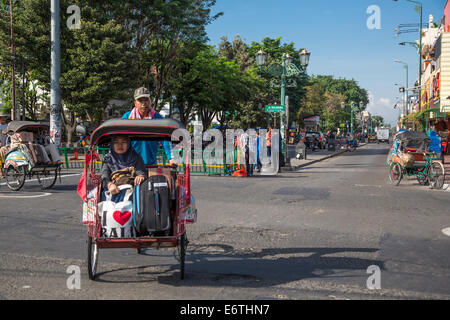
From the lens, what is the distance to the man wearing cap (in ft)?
19.9

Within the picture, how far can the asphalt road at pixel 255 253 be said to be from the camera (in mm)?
4625

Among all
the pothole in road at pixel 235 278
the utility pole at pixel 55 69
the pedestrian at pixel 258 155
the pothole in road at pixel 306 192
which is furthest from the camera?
the pedestrian at pixel 258 155

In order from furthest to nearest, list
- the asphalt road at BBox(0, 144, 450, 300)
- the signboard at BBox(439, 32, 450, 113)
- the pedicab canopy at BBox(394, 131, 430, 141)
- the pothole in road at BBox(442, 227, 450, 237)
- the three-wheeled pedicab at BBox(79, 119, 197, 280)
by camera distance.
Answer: the signboard at BBox(439, 32, 450, 113) < the pedicab canopy at BBox(394, 131, 430, 141) < the pothole in road at BBox(442, 227, 450, 237) < the three-wheeled pedicab at BBox(79, 119, 197, 280) < the asphalt road at BBox(0, 144, 450, 300)

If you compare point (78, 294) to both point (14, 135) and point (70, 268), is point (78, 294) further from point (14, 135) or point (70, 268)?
point (14, 135)

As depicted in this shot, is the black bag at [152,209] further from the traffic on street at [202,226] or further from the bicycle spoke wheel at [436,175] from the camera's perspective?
the bicycle spoke wheel at [436,175]

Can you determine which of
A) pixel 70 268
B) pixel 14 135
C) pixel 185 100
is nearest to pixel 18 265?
pixel 70 268

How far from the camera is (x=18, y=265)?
18.0 feet

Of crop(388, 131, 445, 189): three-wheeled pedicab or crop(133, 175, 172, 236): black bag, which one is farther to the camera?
crop(388, 131, 445, 189): three-wheeled pedicab

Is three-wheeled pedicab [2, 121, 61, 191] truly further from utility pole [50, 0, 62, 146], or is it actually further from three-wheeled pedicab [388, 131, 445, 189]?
three-wheeled pedicab [388, 131, 445, 189]

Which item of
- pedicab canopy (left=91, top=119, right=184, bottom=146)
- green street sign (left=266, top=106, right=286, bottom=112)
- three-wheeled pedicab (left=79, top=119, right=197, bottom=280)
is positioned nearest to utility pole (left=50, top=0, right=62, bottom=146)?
green street sign (left=266, top=106, right=286, bottom=112)

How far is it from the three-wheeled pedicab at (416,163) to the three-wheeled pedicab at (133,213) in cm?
1126

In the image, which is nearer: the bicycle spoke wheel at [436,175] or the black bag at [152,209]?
the black bag at [152,209]

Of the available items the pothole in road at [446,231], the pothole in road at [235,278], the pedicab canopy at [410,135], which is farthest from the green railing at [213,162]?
the pothole in road at [235,278]

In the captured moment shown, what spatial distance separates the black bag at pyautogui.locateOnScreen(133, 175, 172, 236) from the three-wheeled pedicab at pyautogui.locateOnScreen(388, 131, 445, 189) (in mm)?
11619
